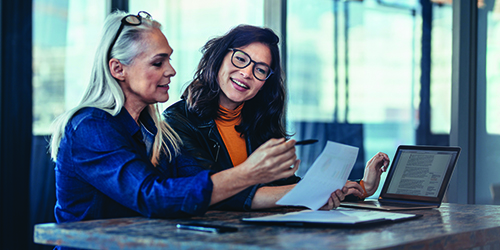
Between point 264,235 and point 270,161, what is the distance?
0.21 meters

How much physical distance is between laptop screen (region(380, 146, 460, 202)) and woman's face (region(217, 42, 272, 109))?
0.65 m

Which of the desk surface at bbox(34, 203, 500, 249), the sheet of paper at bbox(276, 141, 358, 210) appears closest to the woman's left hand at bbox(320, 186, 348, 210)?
the sheet of paper at bbox(276, 141, 358, 210)

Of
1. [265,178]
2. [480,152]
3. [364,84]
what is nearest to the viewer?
[265,178]

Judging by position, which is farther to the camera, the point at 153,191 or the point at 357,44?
the point at 357,44

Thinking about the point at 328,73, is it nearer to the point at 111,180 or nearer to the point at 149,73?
the point at 149,73

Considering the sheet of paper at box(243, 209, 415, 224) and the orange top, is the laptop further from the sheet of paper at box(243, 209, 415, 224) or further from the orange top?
the orange top

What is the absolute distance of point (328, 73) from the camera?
357 cm

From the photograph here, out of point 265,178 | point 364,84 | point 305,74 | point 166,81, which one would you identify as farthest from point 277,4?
point 265,178

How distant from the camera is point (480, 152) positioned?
2850 millimetres

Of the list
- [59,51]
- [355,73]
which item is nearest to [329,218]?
[355,73]

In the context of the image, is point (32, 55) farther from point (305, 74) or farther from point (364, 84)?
point (364, 84)

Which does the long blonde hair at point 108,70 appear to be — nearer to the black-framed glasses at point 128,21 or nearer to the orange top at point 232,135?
the black-framed glasses at point 128,21

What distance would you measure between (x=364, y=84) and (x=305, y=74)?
45cm

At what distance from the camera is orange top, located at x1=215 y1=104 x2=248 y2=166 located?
77.7 inches
